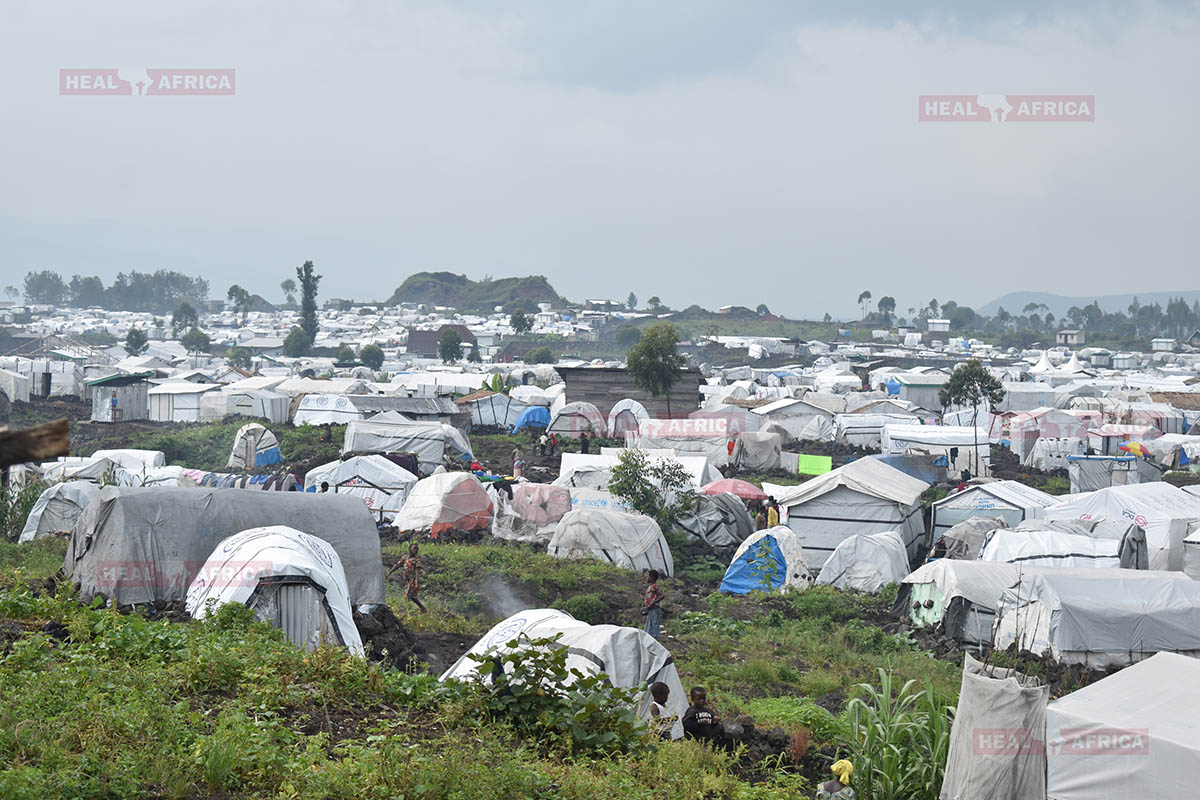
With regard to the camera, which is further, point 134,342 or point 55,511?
point 134,342

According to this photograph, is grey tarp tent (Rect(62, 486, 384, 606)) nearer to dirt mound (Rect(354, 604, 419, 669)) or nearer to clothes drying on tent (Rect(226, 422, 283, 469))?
dirt mound (Rect(354, 604, 419, 669))

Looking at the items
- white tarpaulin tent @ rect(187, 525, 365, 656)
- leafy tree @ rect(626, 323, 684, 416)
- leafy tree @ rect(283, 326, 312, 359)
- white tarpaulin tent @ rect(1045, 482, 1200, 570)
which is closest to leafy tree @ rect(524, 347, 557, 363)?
leafy tree @ rect(283, 326, 312, 359)

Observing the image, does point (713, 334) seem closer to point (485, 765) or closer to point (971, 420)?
point (971, 420)

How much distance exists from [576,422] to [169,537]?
1018 inches

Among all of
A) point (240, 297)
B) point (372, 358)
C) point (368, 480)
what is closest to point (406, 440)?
point (368, 480)

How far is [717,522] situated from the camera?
20.8 m

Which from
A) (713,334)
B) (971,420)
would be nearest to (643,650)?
(971,420)

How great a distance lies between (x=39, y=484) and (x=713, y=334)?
9368cm

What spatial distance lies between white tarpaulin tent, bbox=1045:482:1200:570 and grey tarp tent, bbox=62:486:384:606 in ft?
48.0

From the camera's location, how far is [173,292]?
192 metres

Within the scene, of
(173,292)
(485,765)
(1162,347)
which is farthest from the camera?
(173,292)

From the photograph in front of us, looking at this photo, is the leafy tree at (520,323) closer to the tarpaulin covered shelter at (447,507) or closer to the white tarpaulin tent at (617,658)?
the tarpaulin covered shelter at (447,507)

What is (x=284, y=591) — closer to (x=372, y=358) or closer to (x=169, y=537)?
(x=169, y=537)

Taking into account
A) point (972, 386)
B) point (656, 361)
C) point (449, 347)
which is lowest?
point (972, 386)
